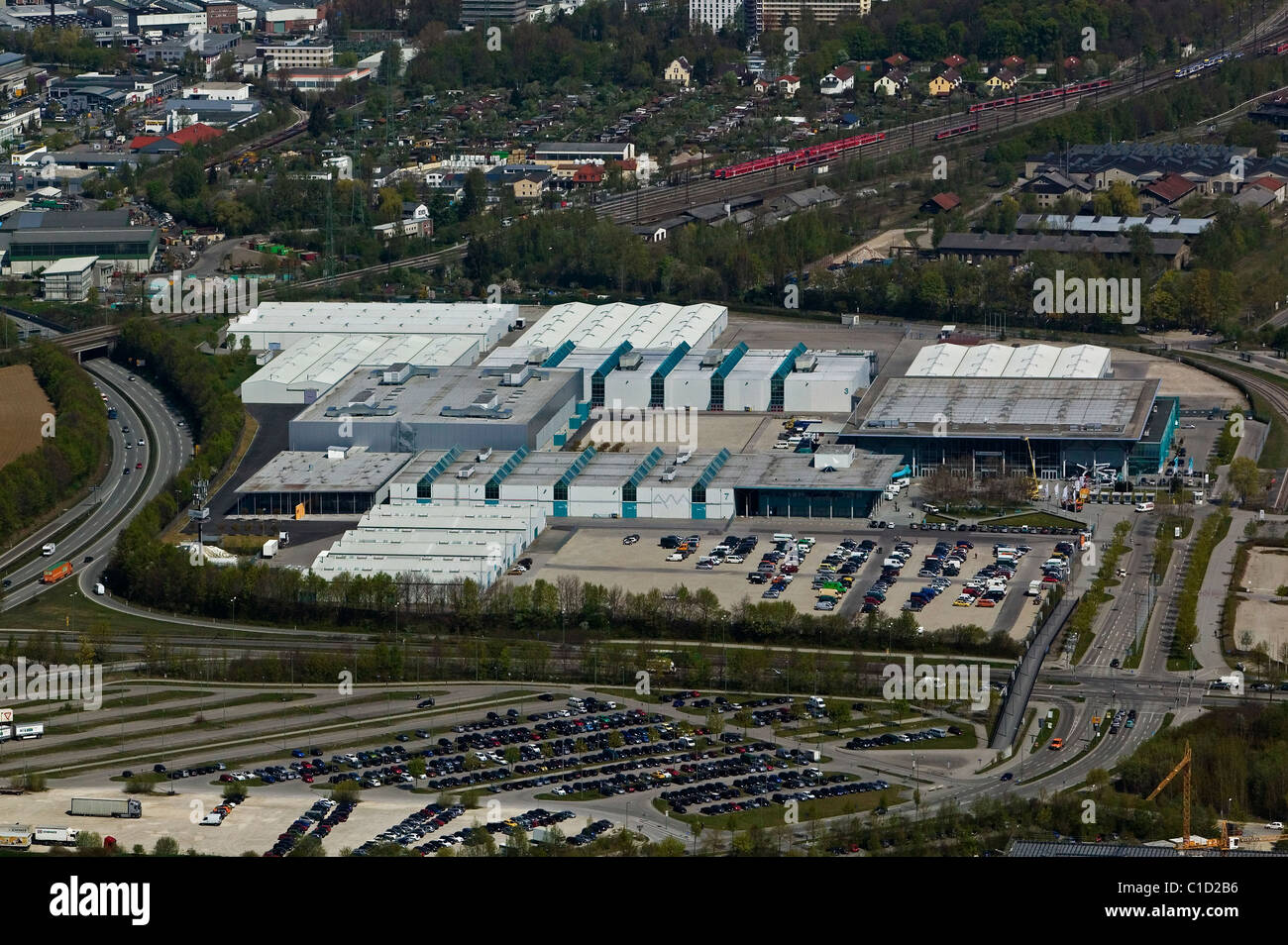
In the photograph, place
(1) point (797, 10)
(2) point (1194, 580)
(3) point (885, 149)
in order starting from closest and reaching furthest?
1. (2) point (1194, 580)
2. (3) point (885, 149)
3. (1) point (797, 10)

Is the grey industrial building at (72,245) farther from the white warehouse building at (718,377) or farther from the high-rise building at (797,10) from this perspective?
the high-rise building at (797,10)

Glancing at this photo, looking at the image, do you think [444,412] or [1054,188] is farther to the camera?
[1054,188]

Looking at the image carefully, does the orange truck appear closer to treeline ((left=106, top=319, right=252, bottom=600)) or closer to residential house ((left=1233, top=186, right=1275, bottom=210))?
treeline ((left=106, top=319, right=252, bottom=600))

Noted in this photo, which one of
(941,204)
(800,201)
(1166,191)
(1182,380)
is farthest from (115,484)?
(1166,191)

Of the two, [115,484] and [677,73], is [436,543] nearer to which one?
[115,484]

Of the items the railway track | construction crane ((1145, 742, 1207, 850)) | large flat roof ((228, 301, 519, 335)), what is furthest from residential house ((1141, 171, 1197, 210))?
construction crane ((1145, 742, 1207, 850))

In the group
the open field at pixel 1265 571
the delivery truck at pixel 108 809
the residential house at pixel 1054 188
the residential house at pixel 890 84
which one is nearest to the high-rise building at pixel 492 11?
the residential house at pixel 890 84
